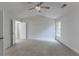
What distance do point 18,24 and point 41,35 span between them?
2318mm

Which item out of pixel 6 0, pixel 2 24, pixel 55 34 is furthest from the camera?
pixel 55 34

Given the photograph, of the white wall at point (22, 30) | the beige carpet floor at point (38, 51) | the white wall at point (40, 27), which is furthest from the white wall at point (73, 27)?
the white wall at point (22, 30)

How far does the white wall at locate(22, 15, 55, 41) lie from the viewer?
35.1 ft

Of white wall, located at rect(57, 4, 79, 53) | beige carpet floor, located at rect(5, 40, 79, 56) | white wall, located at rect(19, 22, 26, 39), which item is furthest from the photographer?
white wall, located at rect(19, 22, 26, 39)

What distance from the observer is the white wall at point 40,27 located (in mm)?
10711

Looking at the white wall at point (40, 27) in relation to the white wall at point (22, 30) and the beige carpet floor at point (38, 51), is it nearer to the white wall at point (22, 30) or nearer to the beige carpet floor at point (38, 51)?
the white wall at point (22, 30)

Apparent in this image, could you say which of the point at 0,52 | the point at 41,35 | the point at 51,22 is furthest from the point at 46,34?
the point at 0,52

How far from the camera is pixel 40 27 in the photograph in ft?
35.8

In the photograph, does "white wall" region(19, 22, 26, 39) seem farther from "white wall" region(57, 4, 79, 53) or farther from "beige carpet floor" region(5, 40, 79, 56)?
"white wall" region(57, 4, 79, 53)

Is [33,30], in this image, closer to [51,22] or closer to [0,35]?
[51,22]

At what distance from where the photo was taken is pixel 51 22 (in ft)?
35.2

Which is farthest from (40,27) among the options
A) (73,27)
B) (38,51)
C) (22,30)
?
(38,51)

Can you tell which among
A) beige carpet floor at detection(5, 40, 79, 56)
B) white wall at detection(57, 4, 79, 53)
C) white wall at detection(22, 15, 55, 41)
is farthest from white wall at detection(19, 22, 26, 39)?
white wall at detection(57, 4, 79, 53)

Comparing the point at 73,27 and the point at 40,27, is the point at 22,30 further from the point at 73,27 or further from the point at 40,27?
the point at 73,27
